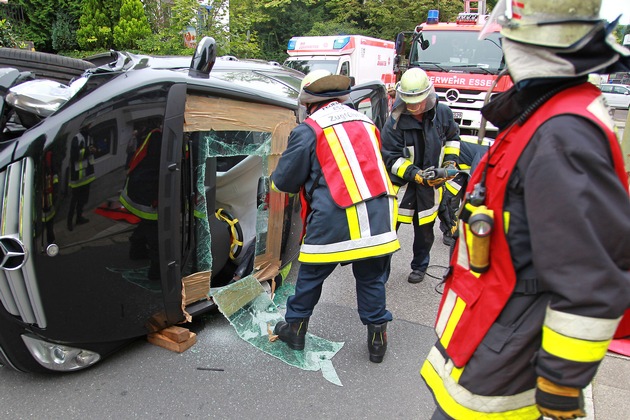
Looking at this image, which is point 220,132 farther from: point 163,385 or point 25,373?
point 25,373

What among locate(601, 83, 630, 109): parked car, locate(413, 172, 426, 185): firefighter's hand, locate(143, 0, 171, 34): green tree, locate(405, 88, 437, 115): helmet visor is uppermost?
locate(143, 0, 171, 34): green tree

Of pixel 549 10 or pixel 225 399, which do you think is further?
pixel 225 399

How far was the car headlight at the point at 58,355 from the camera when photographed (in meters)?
2.35

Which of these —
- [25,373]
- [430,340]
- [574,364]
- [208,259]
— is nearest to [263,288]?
[208,259]

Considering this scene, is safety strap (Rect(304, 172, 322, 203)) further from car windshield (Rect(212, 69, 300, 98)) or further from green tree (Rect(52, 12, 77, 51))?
green tree (Rect(52, 12, 77, 51))

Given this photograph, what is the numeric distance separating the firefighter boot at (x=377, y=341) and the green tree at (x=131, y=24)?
10.3 m

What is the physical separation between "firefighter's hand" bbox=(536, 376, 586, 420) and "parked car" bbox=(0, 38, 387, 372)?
1.96m

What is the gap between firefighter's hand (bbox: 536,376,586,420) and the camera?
1.25m

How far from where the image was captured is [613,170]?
1.16 m

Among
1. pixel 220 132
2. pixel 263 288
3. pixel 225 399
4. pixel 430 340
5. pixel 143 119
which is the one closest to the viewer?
pixel 143 119

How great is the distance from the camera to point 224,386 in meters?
2.62

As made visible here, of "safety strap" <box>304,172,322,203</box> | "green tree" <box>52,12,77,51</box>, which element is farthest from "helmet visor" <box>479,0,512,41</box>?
"green tree" <box>52,12,77,51</box>

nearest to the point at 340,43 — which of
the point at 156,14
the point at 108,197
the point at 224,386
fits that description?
the point at 156,14

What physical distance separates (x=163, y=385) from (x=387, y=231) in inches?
59.3
